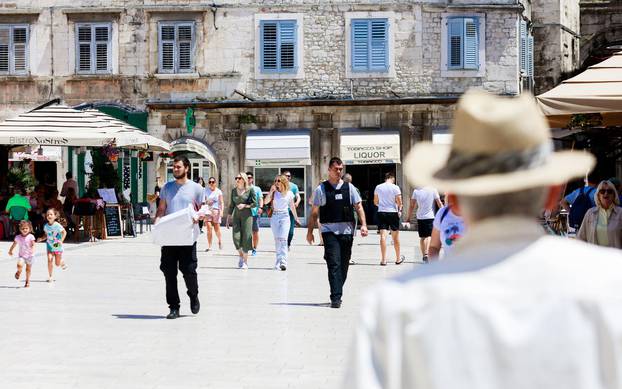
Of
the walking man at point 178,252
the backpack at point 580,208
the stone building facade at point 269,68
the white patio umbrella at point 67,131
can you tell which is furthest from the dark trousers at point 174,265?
the stone building facade at point 269,68

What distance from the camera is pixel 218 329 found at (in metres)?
11.7

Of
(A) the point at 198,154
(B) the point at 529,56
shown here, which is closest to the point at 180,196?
(A) the point at 198,154

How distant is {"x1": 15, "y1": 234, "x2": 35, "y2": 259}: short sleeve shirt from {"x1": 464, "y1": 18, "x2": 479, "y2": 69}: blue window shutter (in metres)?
20.9

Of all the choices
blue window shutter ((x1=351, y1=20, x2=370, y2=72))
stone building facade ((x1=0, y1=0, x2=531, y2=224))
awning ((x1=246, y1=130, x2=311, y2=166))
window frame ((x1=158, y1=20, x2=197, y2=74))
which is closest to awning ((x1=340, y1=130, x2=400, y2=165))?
stone building facade ((x1=0, y1=0, x2=531, y2=224))

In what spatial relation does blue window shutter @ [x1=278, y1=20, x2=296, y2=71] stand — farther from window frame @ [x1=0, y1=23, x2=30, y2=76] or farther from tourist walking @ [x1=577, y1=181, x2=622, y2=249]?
tourist walking @ [x1=577, y1=181, x2=622, y2=249]

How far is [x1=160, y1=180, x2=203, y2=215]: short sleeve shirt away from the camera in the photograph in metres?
12.9

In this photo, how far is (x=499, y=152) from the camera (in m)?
2.96

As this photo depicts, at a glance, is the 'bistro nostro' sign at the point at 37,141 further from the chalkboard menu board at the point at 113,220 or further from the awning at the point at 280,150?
the awning at the point at 280,150

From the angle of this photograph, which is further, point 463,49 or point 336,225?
point 463,49

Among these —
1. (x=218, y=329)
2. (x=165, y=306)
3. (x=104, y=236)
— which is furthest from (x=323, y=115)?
(x=218, y=329)

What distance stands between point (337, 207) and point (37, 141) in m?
14.1

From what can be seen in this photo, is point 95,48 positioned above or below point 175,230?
above

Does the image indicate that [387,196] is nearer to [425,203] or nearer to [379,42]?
[425,203]

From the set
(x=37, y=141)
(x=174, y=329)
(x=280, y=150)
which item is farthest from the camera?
(x=280, y=150)
